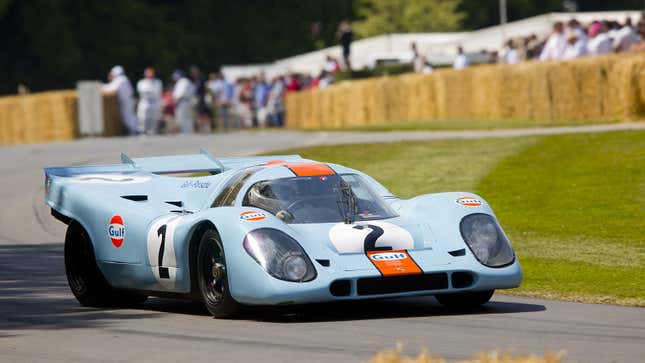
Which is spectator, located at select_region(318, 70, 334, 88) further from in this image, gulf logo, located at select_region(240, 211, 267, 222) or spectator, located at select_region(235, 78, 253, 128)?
gulf logo, located at select_region(240, 211, 267, 222)

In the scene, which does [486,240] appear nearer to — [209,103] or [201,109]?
[201,109]

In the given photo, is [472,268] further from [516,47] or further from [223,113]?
[223,113]

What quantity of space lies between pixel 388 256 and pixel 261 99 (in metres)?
35.4

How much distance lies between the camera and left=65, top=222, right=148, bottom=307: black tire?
10391 millimetres

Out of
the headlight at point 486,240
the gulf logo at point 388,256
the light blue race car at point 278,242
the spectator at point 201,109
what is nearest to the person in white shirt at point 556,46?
the spectator at point 201,109

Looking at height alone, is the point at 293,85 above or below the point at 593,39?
below

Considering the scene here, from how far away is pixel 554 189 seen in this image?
16984 mm

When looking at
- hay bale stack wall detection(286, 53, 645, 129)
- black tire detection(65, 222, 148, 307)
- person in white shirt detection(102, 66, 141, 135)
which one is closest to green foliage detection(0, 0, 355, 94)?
person in white shirt detection(102, 66, 141, 135)

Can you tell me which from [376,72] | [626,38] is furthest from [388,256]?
[376,72]

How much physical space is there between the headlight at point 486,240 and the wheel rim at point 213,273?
1567 mm

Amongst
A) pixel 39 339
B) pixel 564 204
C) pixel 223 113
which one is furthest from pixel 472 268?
pixel 223 113

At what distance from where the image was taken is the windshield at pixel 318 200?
9453mm

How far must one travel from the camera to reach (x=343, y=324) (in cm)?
864

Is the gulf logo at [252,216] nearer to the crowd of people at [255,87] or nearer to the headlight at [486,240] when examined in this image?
the headlight at [486,240]
